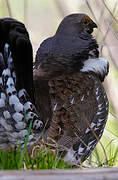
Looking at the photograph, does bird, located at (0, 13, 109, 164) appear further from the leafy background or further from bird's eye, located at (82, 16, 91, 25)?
the leafy background

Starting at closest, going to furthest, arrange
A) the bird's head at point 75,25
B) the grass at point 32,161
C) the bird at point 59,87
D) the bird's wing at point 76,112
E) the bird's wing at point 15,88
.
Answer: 1. the grass at point 32,161
2. the bird's wing at point 15,88
3. the bird at point 59,87
4. the bird's wing at point 76,112
5. the bird's head at point 75,25

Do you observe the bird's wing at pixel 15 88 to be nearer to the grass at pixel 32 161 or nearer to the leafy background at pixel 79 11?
the grass at pixel 32 161

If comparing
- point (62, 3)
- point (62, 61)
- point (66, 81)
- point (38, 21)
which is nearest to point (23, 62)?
point (66, 81)

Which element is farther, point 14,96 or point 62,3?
point 62,3

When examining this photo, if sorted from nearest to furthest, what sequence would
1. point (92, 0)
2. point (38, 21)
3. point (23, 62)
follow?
point (23, 62), point (92, 0), point (38, 21)

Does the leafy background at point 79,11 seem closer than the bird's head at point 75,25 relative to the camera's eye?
No

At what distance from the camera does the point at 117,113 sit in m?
4.70

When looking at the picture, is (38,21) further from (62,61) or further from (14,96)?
(14,96)

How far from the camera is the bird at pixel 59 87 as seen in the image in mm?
2814

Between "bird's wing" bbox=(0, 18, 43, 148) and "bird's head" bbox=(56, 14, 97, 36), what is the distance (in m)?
1.50

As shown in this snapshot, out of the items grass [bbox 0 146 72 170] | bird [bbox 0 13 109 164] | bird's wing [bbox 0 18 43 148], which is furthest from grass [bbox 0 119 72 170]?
bird [bbox 0 13 109 164]

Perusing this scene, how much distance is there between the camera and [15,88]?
9.54 feet

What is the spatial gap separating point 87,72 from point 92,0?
53.0 inches

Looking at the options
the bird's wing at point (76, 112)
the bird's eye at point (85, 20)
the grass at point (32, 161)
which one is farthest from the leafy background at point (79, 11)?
the grass at point (32, 161)
